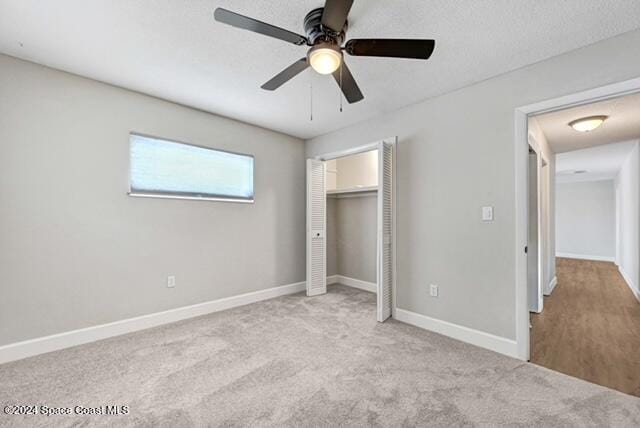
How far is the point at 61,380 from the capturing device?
2012mm

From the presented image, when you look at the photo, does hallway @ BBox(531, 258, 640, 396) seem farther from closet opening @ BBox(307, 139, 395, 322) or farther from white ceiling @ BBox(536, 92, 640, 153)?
white ceiling @ BBox(536, 92, 640, 153)

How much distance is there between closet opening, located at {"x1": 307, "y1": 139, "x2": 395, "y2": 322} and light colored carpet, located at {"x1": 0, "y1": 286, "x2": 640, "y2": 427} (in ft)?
3.55

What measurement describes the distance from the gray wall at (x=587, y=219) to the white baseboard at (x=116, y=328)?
9.21 metres

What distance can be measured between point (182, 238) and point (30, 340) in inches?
57.6

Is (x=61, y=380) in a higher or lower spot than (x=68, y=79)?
lower

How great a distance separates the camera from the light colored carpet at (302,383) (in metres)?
1.65

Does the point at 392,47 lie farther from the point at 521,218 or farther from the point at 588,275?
the point at 588,275

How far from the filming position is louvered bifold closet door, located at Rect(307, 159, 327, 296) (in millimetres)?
4203

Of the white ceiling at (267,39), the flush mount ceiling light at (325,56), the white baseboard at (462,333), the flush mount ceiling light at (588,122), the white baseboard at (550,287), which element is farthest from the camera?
the white baseboard at (550,287)

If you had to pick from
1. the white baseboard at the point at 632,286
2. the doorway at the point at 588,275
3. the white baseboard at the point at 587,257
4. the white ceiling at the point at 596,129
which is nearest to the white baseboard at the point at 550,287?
the doorway at the point at 588,275

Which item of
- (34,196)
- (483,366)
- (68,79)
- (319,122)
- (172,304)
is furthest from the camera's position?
(319,122)

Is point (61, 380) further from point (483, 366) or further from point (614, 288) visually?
point (614, 288)

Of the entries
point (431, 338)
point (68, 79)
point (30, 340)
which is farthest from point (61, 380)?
point (431, 338)

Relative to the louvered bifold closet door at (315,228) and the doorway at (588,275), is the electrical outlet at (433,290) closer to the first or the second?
the doorway at (588,275)
